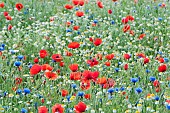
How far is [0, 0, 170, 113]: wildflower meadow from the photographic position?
3.79 meters

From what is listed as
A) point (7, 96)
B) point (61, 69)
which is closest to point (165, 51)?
point (61, 69)

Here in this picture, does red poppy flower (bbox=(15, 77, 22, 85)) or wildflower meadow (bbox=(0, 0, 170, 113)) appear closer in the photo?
wildflower meadow (bbox=(0, 0, 170, 113))

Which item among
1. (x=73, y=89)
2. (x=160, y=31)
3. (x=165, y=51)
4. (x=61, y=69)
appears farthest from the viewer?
(x=160, y=31)

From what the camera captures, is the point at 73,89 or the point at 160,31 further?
the point at 160,31

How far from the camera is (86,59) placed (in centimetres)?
506

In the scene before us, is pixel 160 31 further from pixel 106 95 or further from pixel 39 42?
pixel 106 95

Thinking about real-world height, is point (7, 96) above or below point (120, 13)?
below

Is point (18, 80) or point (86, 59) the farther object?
point (86, 59)

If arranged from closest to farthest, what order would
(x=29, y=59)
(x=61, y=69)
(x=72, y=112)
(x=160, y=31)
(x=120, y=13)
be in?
(x=72, y=112) → (x=61, y=69) → (x=29, y=59) → (x=160, y=31) → (x=120, y=13)

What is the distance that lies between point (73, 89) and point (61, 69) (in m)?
0.75

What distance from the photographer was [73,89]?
4.15 metres

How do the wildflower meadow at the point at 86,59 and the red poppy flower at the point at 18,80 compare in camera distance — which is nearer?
the wildflower meadow at the point at 86,59

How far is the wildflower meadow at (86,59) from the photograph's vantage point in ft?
12.4

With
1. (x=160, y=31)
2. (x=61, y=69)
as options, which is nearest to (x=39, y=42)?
(x=61, y=69)
